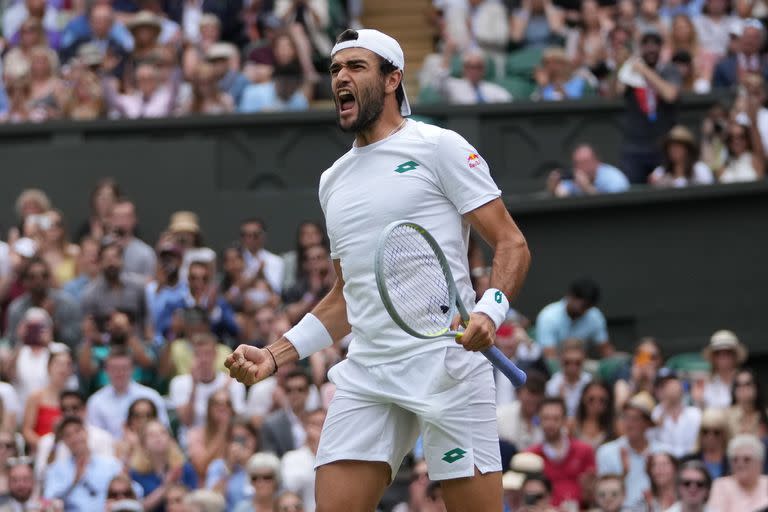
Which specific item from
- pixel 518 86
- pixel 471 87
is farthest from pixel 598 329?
pixel 518 86

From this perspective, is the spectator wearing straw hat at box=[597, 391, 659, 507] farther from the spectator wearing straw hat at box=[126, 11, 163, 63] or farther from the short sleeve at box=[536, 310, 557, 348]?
the spectator wearing straw hat at box=[126, 11, 163, 63]

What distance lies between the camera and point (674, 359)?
564 inches

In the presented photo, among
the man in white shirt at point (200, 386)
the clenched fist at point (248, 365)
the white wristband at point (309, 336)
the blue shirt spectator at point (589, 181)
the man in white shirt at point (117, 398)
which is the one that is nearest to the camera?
the clenched fist at point (248, 365)

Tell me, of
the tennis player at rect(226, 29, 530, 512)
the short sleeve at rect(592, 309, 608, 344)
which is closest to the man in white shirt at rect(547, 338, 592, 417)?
the short sleeve at rect(592, 309, 608, 344)

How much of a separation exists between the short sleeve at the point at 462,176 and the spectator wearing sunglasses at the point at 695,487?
483 cm

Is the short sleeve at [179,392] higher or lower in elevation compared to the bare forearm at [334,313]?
lower

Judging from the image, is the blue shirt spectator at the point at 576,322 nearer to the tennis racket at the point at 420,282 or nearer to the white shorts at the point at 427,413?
the white shorts at the point at 427,413

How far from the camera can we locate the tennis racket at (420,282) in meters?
6.39

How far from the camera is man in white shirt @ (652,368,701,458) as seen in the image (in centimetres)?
1233

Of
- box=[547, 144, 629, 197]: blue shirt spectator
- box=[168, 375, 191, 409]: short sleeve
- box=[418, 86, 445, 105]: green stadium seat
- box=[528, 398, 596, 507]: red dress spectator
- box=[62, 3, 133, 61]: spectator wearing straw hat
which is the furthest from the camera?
box=[62, 3, 133, 61]: spectator wearing straw hat

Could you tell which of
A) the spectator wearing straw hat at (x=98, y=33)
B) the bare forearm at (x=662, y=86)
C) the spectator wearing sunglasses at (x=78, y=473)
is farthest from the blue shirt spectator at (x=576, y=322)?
the spectator wearing straw hat at (x=98, y=33)

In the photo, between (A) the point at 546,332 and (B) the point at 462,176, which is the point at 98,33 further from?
(B) the point at 462,176

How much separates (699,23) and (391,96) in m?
10.7

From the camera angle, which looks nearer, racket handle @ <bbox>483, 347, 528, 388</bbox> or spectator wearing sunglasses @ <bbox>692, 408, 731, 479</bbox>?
racket handle @ <bbox>483, 347, 528, 388</bbox>
